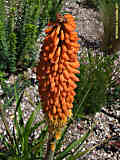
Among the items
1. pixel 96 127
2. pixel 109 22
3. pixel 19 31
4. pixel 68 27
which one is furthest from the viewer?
pixel 109 22

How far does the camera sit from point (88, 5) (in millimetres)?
3939

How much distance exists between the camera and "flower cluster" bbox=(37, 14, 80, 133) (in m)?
0.88

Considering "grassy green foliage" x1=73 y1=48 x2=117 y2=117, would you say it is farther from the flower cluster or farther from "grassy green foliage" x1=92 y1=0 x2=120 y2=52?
the flower cluster

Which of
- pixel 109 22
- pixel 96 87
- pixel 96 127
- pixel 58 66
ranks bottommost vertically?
pixel 96 127

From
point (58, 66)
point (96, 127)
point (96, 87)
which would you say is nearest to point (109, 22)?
point (96, 87)

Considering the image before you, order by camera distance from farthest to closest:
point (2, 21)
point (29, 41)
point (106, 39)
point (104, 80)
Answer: point (106, 39) < point (29, 41) < point (2, 21) < point (104, 80)

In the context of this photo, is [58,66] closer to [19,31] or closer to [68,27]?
[68,27]

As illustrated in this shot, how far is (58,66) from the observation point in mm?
928

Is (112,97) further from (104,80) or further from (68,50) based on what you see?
(68,50)

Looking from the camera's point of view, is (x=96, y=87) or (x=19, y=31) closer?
(x=96, y=87)

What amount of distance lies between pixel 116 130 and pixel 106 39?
4.06 ft

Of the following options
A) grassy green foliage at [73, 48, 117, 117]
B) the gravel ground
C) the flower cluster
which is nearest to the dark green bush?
the gravel ground

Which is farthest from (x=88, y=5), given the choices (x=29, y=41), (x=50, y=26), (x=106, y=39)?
(x=50, y=26)

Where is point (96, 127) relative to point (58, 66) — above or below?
below
